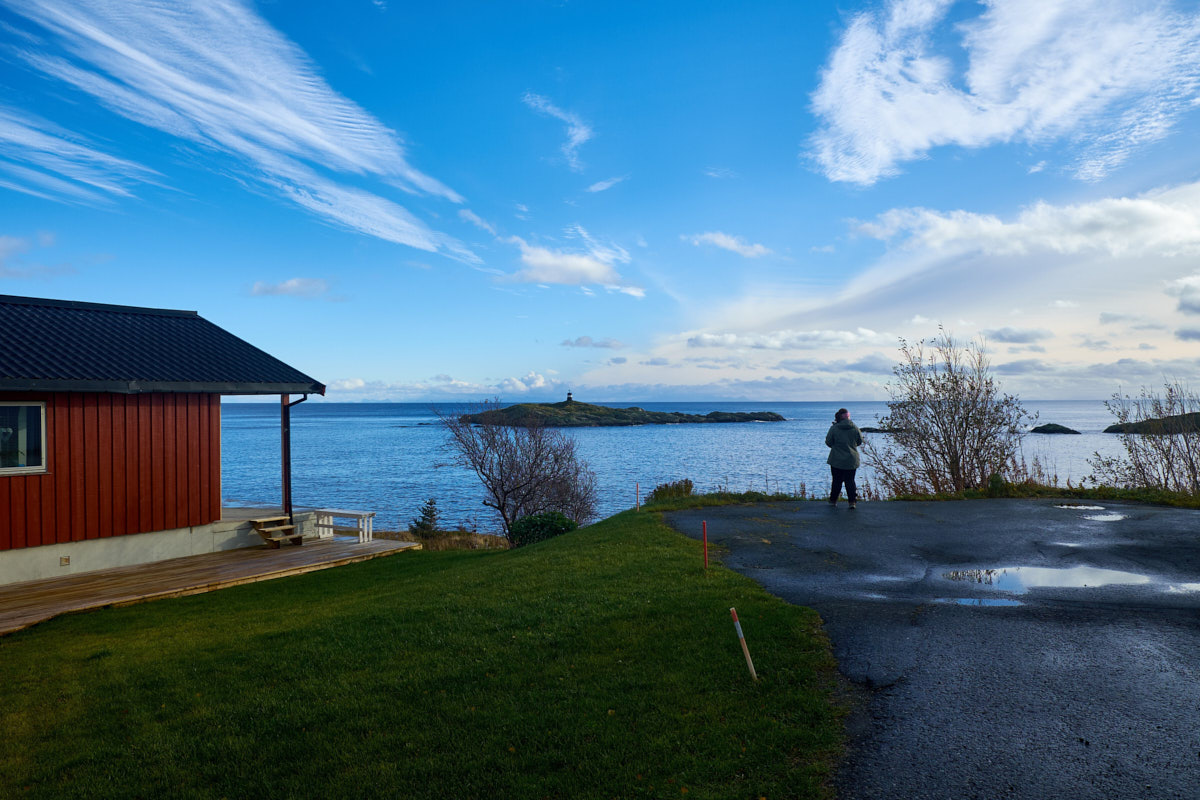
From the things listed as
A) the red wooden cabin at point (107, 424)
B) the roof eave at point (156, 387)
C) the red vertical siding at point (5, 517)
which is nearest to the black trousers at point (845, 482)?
the roof eave at point (156, 387)

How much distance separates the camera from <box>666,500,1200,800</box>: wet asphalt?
13.3 feet

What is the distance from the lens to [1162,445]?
55.9ft

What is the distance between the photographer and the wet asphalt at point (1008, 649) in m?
4.04

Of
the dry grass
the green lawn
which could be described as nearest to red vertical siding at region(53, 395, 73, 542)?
the green lawn

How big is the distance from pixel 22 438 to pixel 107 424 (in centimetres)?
124

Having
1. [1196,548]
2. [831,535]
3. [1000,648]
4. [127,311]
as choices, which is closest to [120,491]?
[127,311]

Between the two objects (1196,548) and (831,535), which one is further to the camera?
(831,535)

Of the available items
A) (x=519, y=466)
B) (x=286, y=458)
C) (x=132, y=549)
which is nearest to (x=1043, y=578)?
(x=286, y=458)

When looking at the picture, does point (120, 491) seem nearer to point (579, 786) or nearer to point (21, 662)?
point (21, 662)

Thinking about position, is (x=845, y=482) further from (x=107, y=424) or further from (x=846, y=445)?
(x=107, y=424)

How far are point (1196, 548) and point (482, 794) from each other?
1132 cm

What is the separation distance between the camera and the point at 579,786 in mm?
4082

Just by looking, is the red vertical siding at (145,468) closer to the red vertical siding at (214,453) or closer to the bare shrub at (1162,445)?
the red vertical siding at (214,453)

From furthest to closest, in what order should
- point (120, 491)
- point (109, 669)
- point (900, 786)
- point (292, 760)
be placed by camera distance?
point (120, 491) → point (109, 669) → point (292, 760) → point (900, 786)
